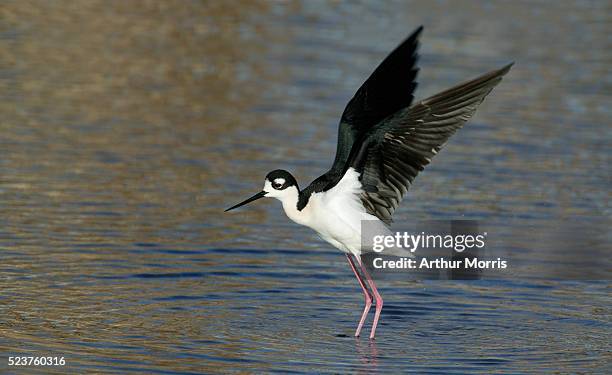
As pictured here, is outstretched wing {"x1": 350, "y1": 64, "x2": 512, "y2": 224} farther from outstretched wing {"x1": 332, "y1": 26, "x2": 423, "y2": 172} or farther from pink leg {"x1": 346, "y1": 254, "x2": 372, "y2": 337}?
pink leg {"x1": 346, "y1": 254, "x2": 372, "y2": 337}

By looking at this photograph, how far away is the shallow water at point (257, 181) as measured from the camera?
7.98 metres

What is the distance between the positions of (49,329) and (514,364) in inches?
107

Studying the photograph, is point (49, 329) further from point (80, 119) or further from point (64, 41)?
point (64, 41)

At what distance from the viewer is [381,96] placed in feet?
28.0

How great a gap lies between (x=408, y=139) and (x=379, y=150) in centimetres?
19

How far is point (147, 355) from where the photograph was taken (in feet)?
24.6

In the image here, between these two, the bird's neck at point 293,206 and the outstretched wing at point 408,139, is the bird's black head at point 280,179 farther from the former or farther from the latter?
the outstretched wing at point 408,139

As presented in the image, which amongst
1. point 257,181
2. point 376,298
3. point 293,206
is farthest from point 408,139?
point 257,181

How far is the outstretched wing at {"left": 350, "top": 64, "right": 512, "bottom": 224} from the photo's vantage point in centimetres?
786

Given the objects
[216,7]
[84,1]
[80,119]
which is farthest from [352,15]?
[80,119]

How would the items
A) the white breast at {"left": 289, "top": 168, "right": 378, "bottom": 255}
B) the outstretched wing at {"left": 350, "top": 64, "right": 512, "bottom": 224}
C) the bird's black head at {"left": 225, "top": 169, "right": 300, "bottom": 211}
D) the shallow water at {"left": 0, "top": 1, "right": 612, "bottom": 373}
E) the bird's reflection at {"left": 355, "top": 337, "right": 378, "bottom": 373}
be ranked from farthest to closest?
1. the bird's black head at {"left": 225, "top": 169, "right": 300, "bottom": 211}
2. the white breast at {"left": 289, "top": 168, "right": 378, "bottom": 255}
3. the shallow water at {"left": 0, "top": 1, "right": 612, "bottom": 373}
4. the outstretched wing at {"left": 350, "top": 64, "right": 512, "bottom": 224}
5. the bird's reflection at {"left": 355, "top": 337, "right": 378, "bottom": 373}

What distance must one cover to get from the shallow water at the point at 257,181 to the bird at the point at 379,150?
0.73 m

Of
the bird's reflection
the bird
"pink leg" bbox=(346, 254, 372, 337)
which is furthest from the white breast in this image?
the bird's reflection

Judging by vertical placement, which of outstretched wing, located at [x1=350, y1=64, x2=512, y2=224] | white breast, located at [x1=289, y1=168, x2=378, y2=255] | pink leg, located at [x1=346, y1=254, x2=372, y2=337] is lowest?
pink leg, located at [x1=346, y1=254, x2=372, y2=337]
